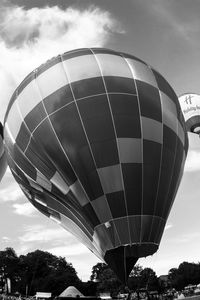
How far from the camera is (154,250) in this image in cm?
1212

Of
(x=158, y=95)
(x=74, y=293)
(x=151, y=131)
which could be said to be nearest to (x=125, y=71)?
(x=158, y=95)

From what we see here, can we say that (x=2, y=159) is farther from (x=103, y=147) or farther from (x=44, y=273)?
(x=44, y=273)

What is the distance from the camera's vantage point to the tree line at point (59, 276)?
2420 inches

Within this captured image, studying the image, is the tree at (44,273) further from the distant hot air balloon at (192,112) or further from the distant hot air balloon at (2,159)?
the distant hot air balloon at (2,159)

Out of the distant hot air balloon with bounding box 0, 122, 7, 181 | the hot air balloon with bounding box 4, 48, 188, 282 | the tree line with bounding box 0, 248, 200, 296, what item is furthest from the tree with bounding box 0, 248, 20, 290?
the hot air balloon with bounding box 4, 48, 188, 282

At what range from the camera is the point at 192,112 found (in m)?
26.4

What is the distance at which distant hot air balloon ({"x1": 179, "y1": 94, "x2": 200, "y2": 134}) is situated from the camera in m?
26.4

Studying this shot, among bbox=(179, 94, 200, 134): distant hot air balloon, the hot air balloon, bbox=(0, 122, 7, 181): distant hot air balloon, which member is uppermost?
bbox=(179, 94, 200, 134): distant hot air balloon

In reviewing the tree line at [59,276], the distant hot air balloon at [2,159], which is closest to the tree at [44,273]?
the tree line at [59,276]

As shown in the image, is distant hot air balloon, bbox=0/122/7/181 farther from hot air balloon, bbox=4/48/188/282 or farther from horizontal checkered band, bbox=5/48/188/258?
horizontal checkered band, bbox=5/48/188/258

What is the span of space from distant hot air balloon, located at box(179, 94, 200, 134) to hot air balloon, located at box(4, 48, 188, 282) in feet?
40.5

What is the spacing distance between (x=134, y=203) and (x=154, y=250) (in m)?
1.56

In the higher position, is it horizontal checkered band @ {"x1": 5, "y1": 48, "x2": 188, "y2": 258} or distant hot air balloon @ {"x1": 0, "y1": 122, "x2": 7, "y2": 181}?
distant hot air balloon @ {"x1": 0, "y1": 122, "x2": 7, "y2": 181}

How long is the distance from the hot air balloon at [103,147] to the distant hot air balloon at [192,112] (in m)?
12.3
